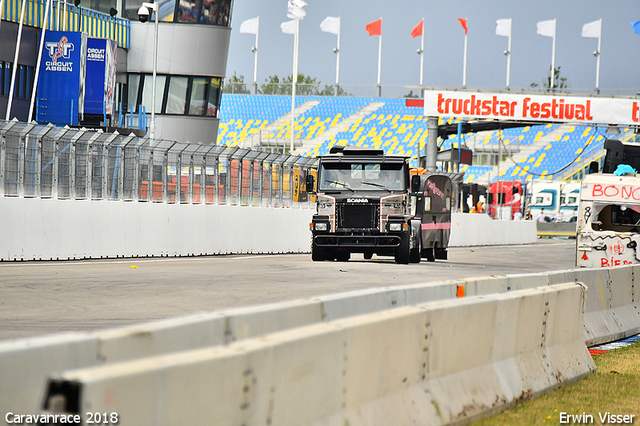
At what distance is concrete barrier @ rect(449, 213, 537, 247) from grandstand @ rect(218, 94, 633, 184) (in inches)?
984

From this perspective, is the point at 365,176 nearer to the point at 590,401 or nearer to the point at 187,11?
the point at 590,401

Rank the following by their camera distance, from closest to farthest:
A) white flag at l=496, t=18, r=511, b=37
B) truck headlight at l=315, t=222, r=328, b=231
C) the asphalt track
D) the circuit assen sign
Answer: the asphalt track < truck headlight at l=315, t=222, r=328, b=231 < the circuit assen sign < white flag at l=496, t=18, r=511, b=37

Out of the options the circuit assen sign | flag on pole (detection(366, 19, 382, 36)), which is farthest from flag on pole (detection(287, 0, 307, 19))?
flag on pole (detection(366, 19, 382, 36))

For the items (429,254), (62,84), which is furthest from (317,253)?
(62,84)

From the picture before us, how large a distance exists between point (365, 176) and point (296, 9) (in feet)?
79.8

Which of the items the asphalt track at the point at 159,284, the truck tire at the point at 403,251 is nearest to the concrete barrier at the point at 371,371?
the asphalt track at the point at 159,284

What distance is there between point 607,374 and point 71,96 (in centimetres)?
3517

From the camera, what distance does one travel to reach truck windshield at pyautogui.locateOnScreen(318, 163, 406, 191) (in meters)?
22.6

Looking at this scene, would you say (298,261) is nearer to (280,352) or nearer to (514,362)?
(514,362)

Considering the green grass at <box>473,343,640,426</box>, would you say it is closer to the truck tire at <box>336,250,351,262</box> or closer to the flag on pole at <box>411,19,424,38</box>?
the truck tire at <box>336,250,351,262</box>

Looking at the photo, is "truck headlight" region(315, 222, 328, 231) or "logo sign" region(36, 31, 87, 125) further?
"logo sign" region(36, 31, 87, 125)

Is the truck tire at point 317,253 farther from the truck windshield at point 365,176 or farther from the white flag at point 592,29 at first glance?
the white flag at point 592,29

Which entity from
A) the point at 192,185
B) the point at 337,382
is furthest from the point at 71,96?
the point at 337,382

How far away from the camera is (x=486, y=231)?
140ft
